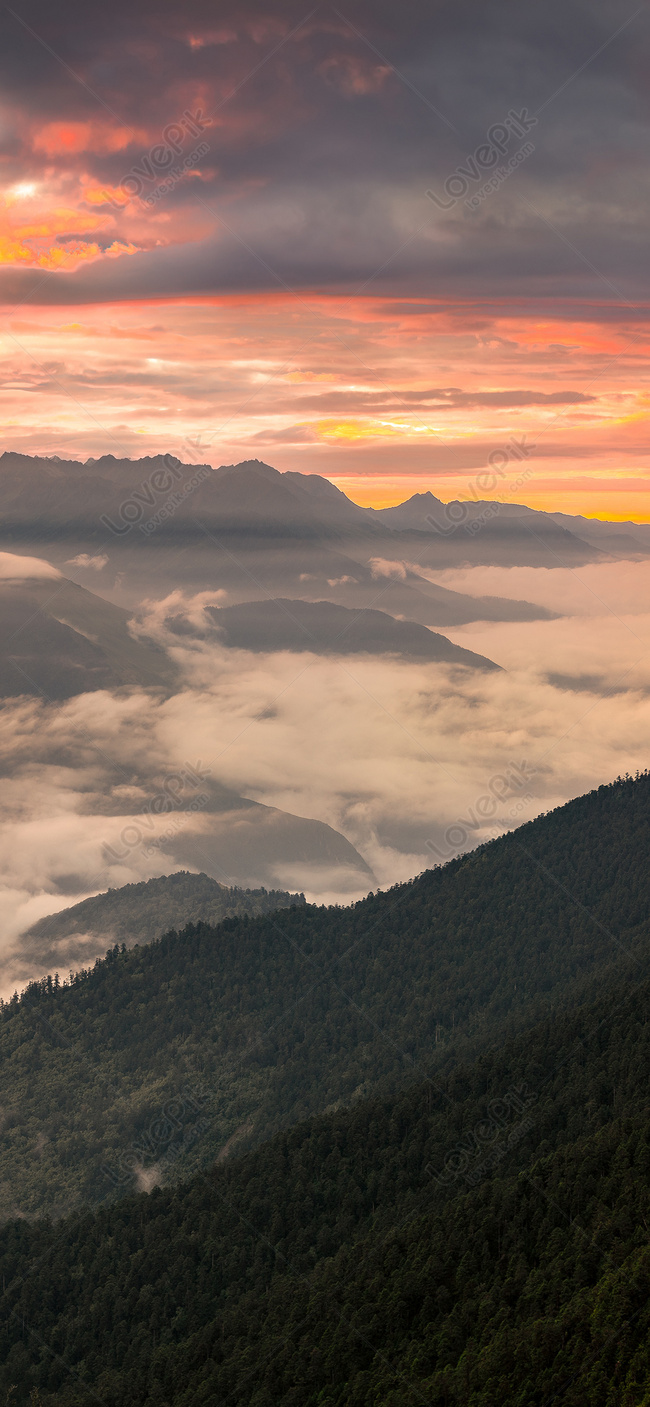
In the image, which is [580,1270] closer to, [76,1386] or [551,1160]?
[551,1160]

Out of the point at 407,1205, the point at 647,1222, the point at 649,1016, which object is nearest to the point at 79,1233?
the point at 407,1205

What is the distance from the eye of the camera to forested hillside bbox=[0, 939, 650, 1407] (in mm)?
106250

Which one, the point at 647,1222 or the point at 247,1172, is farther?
the point at 247,1172

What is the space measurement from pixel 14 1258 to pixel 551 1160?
109449 mm

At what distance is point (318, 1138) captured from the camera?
19050 cm

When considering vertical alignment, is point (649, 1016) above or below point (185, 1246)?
above

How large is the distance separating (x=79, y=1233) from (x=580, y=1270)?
382 ft

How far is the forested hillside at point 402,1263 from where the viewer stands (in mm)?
106250

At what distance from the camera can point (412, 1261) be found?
439ft

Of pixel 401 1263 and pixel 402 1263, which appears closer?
pixel 402 1263

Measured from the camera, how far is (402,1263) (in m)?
136

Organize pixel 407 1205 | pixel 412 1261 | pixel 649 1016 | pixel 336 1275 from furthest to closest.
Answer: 1. pixel 649 1016
2. pixel 407 1205
3. pixel 336 1275
4. pixel 412 1261

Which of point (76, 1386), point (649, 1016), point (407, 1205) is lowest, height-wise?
point (76, 1386)

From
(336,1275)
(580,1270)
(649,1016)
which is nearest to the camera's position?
(580,1270)
